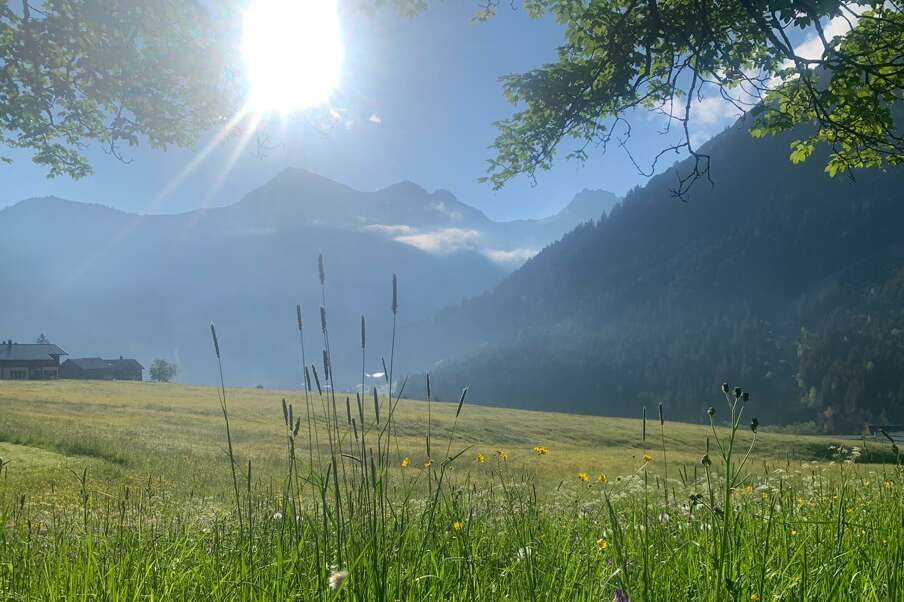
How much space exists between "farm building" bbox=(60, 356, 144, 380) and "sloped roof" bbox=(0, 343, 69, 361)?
22.6 metres

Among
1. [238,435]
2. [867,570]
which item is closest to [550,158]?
[867,570]

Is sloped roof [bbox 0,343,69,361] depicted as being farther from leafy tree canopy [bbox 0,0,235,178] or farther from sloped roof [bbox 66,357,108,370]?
leafy tree canopy [bbox 0,0,235,178]

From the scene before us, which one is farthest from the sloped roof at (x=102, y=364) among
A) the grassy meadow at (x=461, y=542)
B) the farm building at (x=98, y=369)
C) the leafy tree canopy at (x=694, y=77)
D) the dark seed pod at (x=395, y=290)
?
the dark seed pod at (x=395, y=290)

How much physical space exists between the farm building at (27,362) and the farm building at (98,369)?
23.0m

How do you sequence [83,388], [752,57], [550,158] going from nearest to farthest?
[752,57], [550,158], [83,388]

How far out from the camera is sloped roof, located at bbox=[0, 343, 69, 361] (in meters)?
140

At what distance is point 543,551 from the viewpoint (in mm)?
3848

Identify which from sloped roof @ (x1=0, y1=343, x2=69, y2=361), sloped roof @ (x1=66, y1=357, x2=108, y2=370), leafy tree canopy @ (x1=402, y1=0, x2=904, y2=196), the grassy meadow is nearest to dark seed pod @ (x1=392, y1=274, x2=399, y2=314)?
the grassy meadow

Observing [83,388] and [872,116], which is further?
[83,388]

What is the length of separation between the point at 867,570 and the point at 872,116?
7482mm

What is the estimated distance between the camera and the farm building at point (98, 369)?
561 ft

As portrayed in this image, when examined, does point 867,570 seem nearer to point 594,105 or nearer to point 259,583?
point 259,583

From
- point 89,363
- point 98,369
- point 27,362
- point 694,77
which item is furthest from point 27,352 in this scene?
point 694,77

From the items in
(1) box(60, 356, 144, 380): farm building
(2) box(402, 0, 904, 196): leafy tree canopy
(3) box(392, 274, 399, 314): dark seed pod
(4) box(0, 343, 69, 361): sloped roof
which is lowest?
(1) box(60, 356, 144, 380): farm building
